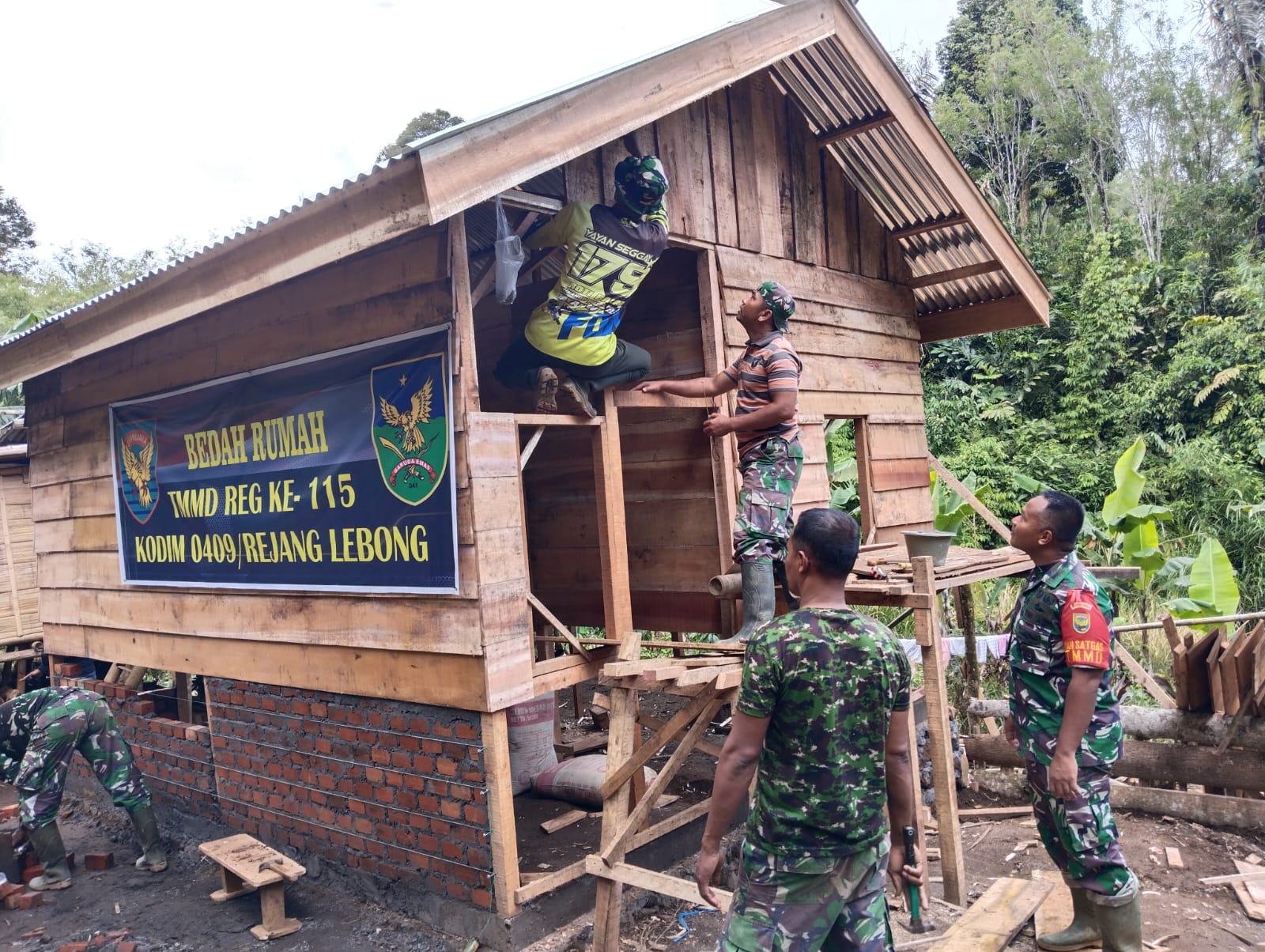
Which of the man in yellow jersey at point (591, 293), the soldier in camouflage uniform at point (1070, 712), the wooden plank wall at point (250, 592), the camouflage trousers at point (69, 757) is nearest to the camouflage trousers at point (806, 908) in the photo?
the soldier in camouflage uniform at point (1070, 712)

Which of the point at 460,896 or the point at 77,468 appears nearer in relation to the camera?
the point at 460,896

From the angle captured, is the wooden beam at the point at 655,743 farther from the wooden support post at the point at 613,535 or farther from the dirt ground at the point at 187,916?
the dirt ground at the point at 187,916

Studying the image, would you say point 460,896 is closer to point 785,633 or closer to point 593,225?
point 785,633

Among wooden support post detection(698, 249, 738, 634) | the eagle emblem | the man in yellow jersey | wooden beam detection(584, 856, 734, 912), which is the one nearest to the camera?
wooden beam detection(584, 856, 734, 912)

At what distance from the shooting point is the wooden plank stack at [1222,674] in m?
6.38

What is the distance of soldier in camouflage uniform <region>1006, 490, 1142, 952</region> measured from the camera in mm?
3918

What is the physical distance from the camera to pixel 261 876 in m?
5.23

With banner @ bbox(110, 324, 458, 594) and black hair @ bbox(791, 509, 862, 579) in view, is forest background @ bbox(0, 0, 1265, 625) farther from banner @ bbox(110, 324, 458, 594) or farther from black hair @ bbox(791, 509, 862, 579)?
black hair @ bbox(791, 509, 862, 579)

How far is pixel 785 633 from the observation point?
2867mm

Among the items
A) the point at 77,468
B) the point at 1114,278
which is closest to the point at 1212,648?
the point at 77,468

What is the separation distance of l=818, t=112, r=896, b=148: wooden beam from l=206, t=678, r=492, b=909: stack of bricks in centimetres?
504

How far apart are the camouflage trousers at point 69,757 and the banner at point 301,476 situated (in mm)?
1045

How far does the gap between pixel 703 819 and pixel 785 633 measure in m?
3.81

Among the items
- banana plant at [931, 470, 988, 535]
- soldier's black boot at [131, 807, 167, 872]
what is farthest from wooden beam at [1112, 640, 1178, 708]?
soldier's black boot at [131, 807, 167, 872]
